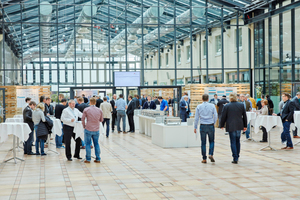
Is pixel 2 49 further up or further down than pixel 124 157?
further up

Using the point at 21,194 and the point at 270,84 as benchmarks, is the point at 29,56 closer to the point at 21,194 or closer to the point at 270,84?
the point at 270,84

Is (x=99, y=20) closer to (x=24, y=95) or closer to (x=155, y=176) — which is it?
(x=24, y=95)

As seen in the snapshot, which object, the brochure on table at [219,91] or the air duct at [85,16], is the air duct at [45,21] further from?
the brochure on table at [219,91]

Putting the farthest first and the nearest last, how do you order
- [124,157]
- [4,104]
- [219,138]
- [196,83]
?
[196,83]
[4,104]
[219,138]
[124,157]

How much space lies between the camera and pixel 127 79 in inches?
777

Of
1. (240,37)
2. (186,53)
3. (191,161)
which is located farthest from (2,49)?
(191,161)

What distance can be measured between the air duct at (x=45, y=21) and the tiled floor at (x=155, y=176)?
10.1 metres

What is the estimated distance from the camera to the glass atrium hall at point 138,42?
18.9m

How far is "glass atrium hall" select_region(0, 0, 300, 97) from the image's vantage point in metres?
18.9

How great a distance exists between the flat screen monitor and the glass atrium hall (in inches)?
9.9

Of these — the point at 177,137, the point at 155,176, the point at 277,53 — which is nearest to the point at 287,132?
the point at 177,137

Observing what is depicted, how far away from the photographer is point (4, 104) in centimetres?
1712

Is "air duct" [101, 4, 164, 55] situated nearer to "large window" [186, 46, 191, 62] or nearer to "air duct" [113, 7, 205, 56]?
"air duct" [113, 7, 205, 56]

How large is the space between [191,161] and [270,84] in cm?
1111
